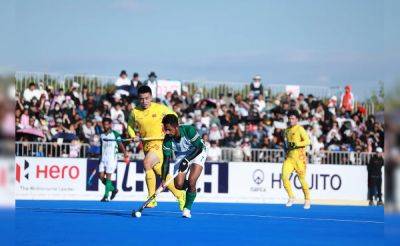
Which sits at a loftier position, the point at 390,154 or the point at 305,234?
the point at 390,154

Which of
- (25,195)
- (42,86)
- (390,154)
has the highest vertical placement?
(42,86)

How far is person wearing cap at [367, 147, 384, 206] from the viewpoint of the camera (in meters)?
31.2

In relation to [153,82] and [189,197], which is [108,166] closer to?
[153,82]

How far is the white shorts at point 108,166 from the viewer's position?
25.3m

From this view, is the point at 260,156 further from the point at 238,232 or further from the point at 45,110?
the point at 238,232

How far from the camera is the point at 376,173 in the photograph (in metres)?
31.4

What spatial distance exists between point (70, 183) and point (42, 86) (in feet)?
14.8

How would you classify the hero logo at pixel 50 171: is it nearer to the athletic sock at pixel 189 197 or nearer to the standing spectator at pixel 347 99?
the athletic sock at pixel 189 197

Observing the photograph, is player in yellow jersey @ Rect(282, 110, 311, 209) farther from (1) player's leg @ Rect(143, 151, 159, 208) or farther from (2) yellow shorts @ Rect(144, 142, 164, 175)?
(1) player's leg @ Rect(143, 151, 159, 208)

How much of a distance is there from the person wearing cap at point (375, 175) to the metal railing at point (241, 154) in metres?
0.64

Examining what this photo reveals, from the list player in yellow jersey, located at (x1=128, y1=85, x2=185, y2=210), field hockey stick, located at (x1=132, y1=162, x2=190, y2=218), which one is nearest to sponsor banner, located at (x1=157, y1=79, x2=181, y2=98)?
player in yellow jersey, located at (x1=128, y1=85, x2=185, y2=210)

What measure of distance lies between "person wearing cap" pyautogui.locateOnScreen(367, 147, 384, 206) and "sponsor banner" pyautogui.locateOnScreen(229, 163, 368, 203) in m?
0.47

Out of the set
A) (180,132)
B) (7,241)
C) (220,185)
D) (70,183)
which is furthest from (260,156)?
(7,241)

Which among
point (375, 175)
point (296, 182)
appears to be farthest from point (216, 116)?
point (375, 175)
